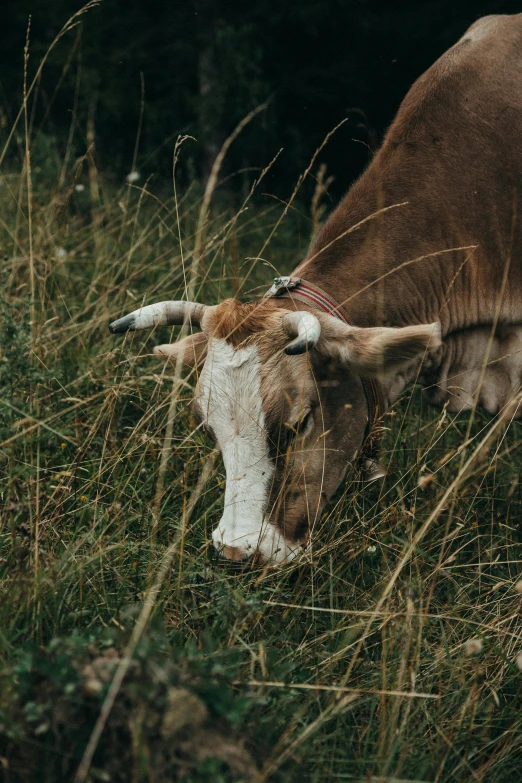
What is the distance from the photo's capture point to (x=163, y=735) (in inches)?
70.6

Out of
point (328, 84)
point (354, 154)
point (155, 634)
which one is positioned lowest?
point (354, 154)

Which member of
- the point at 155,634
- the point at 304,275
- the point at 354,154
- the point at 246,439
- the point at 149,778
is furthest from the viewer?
the point at 354,154

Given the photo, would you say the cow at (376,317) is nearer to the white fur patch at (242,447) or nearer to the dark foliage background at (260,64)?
the white fur patch at (242,447)

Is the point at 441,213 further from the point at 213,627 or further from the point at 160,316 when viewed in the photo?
the point at 213,627

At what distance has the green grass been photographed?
1836 mm

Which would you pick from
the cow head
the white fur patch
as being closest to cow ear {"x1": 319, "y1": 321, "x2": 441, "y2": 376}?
the cow head

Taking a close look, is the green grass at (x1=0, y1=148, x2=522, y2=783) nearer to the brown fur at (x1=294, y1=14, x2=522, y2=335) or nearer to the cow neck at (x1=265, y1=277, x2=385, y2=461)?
the cow neck at (x1=265, y1=277, x2=385, y2=461)

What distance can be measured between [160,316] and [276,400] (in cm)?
63

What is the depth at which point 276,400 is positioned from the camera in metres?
2.94

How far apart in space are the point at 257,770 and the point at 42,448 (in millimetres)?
2078

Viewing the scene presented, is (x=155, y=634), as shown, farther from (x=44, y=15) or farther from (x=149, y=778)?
(x=44, y=15)

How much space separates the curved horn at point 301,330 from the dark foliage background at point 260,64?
5622 millimetres

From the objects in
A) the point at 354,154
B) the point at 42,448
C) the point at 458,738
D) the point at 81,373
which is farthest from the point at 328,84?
the point at 458,738

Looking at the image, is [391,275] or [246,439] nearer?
[246,439]
